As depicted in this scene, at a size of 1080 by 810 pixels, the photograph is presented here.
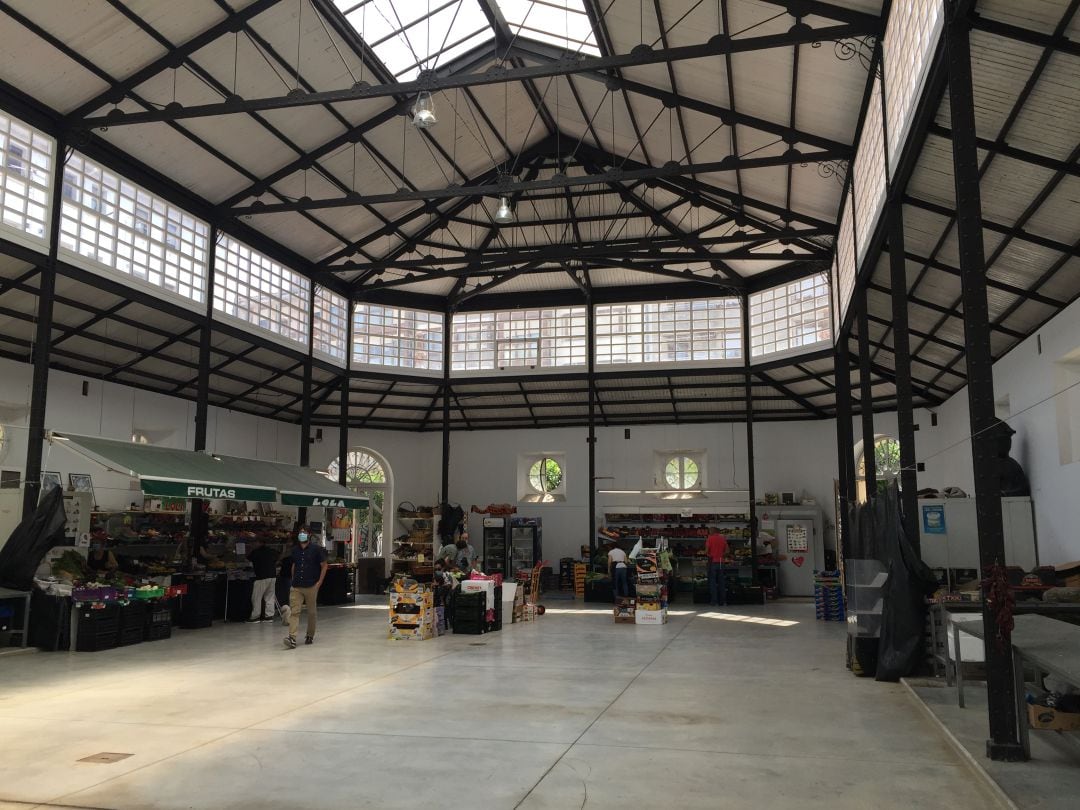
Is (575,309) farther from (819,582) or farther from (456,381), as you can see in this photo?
(819,582)

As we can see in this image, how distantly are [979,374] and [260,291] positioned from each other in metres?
13.7

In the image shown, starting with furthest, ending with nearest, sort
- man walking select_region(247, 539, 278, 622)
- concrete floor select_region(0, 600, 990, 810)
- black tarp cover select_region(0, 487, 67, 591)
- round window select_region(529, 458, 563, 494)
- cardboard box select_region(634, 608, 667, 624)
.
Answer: round window select_region(529, 458, 563, 494)
man walking select_region(247, 539, 278, 622)
cardboard box select_region(634, 608, 667, 624)
black tarp cover select_region(0, 487, 67, 591)
concrete floor select_region(0, 600, 990, 810)

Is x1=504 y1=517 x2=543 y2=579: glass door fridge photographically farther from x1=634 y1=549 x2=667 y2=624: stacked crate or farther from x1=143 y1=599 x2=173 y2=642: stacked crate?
x1=143 y1=599 x2=173 y2=642: stacked crate

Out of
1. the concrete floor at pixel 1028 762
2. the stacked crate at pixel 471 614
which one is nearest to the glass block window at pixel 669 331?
the stacked crate at pixel 471 614

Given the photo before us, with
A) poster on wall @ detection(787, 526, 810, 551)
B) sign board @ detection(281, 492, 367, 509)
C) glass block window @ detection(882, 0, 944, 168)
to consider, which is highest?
glass block window @ detection(882, 0, 944, 168)

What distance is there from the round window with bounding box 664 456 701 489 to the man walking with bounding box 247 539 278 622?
10989 mm

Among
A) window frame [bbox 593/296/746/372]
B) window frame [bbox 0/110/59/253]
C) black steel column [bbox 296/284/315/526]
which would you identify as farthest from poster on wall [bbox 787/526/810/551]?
window frame [bbox 0/110/59/253]

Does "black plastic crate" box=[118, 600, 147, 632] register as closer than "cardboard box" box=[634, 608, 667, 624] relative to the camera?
Yes

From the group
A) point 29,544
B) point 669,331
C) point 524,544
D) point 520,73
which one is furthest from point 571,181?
point 524,544

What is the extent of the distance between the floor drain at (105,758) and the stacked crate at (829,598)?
40.1 feet

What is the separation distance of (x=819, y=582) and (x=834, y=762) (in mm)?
10175

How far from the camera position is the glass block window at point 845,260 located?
42.6 feet

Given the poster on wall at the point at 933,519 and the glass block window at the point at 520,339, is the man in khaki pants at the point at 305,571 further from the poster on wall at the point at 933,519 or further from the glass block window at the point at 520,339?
the glass block window at the point at 520,339

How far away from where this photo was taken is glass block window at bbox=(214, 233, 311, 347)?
15.1 metres
